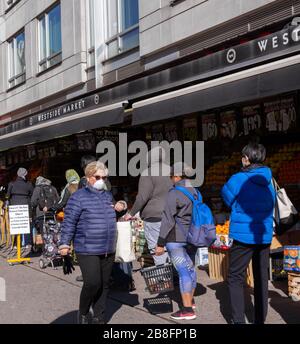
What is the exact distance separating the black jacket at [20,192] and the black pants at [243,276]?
7675mm

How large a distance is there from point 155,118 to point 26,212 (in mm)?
3730

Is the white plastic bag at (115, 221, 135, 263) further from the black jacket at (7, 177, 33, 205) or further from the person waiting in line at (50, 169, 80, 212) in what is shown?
the black jacket at (7, 177, 33, 205)

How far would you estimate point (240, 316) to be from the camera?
5500 millimetres

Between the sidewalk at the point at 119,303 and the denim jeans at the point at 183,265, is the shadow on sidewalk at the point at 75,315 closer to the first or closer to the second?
the sidewalk at the point at 119,303

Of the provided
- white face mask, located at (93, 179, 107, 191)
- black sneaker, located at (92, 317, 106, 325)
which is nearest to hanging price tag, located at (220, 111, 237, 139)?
white face mask, located at (93, 179, 107, 191)

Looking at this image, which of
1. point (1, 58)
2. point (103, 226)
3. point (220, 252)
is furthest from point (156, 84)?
point (1, 58)

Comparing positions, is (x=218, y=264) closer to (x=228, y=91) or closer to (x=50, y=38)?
(x=228, y=91)

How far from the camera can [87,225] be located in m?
5.47

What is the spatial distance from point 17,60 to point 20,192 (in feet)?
33.9

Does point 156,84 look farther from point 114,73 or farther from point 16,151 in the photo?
point 16,151

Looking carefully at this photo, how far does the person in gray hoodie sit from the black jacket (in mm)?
5336

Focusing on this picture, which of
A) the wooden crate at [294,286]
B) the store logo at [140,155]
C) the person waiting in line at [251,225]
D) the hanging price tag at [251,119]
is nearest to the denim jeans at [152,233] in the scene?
the wooden crate at [294,286]

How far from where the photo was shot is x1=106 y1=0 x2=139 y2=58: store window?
13359 millimetres

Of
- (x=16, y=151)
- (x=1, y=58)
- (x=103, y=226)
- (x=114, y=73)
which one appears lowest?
(x=103, y=226)
